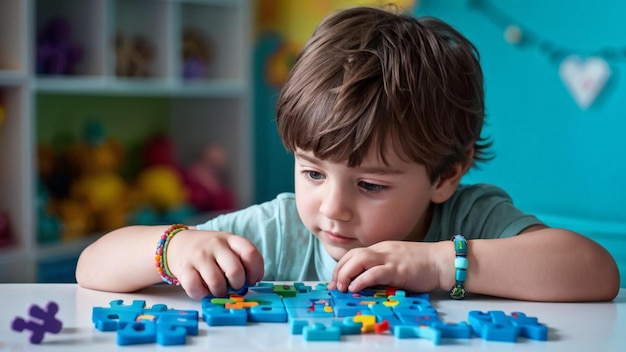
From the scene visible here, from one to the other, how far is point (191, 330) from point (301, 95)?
0.48 m

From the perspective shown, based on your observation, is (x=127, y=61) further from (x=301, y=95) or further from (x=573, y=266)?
(x=573, y=266)

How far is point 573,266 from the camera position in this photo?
0.98m

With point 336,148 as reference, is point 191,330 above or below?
below

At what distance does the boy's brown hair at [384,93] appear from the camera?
106 cm

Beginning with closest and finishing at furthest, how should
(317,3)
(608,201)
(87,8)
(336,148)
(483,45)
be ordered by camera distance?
(336,148)
(608,201)
(483,45)
(87,8)
(317,3)

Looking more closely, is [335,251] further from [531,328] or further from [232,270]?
[531,328]

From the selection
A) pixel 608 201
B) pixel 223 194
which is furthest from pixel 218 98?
pixel 608 201

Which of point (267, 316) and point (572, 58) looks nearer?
point (267, 316)

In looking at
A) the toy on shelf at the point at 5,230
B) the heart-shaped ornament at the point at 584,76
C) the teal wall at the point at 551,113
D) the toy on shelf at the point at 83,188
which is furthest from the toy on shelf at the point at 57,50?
the heart-shaped ornament at the point at 584,76

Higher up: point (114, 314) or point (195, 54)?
point (195, 54)

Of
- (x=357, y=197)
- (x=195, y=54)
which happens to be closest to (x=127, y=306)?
(x=357, y=197)

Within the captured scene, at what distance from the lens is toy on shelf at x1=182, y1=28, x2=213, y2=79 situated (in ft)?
11.3

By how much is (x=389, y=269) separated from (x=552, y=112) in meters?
1.73

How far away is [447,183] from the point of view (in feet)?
4.02
